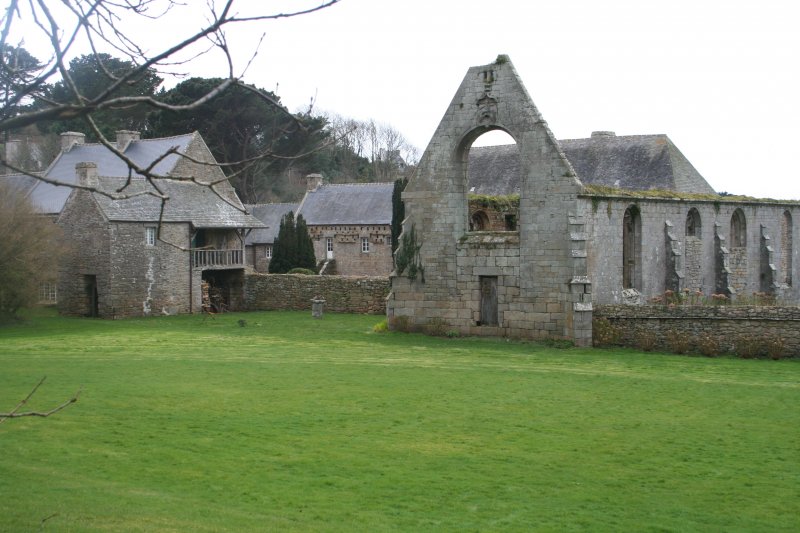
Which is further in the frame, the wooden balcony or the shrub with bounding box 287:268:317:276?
the shrub with bounding box 287:268:317:276

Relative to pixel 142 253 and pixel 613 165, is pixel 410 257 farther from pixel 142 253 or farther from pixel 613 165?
pixel 613 165

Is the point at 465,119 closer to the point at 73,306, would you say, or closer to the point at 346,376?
the point at 346,376

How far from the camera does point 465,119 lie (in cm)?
2525

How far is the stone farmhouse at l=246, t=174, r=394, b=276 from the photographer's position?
166ft

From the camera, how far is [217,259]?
3850 centimetres

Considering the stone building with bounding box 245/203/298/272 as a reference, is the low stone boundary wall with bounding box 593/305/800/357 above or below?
below

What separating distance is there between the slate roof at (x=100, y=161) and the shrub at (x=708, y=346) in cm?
2584

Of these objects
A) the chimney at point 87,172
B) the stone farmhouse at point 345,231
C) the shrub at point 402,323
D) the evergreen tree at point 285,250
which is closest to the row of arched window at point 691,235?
the shrub at point 402,323

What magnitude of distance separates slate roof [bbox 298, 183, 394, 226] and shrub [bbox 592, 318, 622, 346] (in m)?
27.3

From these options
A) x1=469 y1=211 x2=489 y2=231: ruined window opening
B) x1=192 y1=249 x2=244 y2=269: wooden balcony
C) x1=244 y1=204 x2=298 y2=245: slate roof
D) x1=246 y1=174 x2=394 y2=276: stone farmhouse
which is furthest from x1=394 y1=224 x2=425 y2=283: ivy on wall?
x1=244 y1=204 x2=298 y2=245: slate roof

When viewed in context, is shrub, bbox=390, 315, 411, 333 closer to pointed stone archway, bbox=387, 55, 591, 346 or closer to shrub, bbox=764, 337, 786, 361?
pointed stone archway, bbox=387, 55, 591, 346

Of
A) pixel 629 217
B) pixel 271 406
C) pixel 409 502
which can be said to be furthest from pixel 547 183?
pixel 409 502

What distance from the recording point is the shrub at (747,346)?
2116 cm

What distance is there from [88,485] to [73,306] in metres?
27.2
